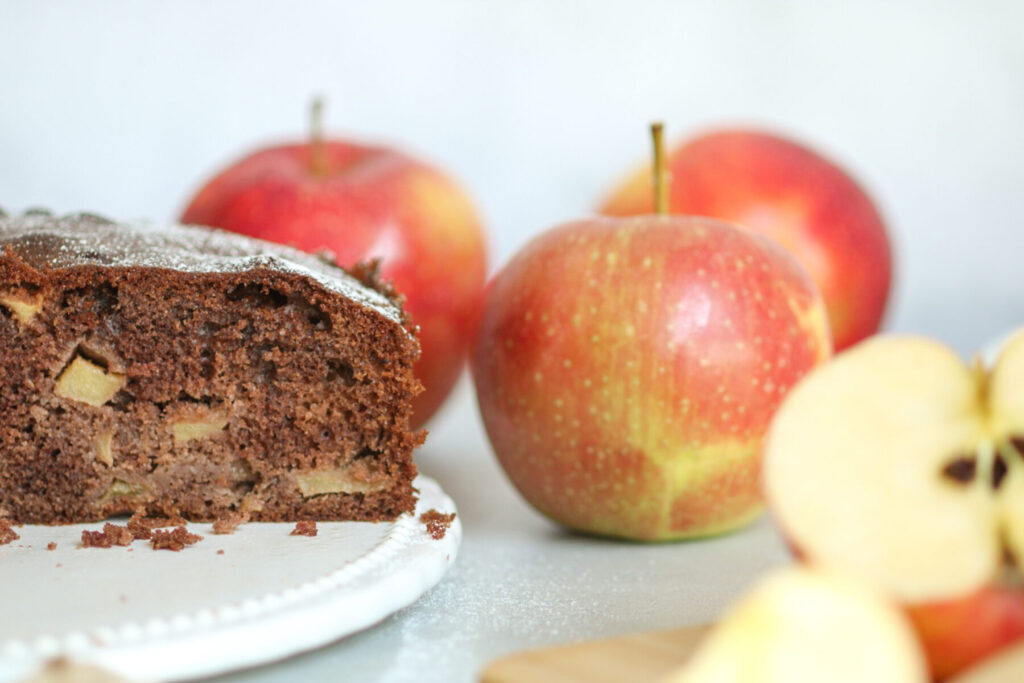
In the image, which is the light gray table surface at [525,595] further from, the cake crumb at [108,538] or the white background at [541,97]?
the white background at [541,97]

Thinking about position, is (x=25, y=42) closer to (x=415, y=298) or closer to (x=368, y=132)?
(x=368, y=132)

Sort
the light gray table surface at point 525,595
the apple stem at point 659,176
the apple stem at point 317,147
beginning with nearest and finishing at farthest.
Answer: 1. the light gray table surface at point 525,595
2. the apple stem at point 659,176
3. the apple stem at point 317,147

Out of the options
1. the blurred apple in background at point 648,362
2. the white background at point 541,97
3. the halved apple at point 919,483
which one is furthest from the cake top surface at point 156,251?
the white background at point 541,97

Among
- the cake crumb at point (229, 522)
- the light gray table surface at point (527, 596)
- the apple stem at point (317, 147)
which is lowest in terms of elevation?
the light gray table surface at point (527, 596)

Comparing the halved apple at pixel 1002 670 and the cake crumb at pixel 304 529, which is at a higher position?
the halved apple at pixel 1002 670

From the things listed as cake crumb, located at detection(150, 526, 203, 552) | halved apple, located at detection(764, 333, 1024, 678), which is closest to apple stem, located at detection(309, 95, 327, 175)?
cake crumb, located at detection(150, 526, 203, 552)

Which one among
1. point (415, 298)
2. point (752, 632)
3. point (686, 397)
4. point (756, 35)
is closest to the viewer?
point (752, 632)

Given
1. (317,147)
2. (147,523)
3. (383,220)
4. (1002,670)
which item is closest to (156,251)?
(147,523)

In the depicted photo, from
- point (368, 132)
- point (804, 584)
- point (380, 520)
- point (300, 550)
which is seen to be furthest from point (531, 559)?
point (368, 132)

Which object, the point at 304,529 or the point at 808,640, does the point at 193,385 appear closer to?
the point at 304,529
